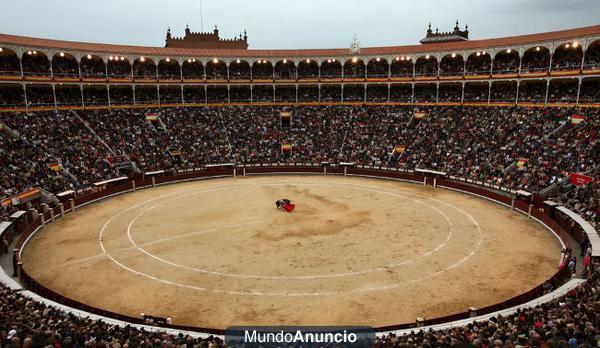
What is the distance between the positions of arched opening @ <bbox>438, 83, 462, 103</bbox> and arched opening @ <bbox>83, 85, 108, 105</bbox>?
50.8 m

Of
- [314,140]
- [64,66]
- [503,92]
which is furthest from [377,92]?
[64,66]

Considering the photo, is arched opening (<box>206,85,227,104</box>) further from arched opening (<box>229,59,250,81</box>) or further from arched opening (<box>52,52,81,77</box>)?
arched opening (<box>52,52,81,77</box>)

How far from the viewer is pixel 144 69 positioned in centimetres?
6581

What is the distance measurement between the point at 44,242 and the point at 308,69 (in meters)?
54.2

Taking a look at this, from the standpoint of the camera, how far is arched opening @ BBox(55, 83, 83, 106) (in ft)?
183

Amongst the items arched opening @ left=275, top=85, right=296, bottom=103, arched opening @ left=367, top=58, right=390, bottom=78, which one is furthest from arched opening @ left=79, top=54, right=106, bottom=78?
arched opening @ left=367, top=58, right=390, bottom=78

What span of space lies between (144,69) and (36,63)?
50.2ft

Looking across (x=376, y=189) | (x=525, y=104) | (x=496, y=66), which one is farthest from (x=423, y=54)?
(x=376, y=189)

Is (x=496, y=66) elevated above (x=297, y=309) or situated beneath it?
elevated above

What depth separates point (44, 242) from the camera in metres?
27.8

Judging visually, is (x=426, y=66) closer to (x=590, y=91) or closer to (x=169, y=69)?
(x=590, y=91)

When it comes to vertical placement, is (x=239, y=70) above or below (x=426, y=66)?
below

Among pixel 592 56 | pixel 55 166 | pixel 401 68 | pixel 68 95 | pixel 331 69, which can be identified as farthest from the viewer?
pixel 331 69

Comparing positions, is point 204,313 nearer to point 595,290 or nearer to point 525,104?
point 595,290
